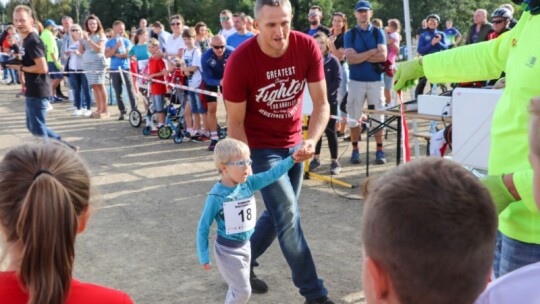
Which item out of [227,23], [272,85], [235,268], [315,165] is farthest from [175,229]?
[227,23]

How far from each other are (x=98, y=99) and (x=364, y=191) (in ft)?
39.0

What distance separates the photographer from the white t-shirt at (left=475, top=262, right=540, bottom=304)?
159 centimetres

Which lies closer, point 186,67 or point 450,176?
point 450,176

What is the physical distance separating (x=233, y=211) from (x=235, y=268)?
1.07ft

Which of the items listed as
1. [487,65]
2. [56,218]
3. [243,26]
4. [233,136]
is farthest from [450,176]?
[243,26]

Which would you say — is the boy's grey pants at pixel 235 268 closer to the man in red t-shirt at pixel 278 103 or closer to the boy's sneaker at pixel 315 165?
the man in red t-shirt at pixel 278 103

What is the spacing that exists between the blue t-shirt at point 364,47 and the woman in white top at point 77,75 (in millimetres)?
6657

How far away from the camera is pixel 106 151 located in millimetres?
9242

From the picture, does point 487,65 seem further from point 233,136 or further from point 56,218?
point 56,218

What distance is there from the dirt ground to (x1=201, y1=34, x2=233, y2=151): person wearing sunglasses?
413 mm

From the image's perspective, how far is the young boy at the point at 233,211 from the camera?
10.9 ft

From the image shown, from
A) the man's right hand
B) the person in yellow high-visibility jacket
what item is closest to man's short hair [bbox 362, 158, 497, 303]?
the person in yellow high-visibility jacket

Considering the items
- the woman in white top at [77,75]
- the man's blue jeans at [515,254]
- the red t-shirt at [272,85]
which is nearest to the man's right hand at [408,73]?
the red t-shirt at [272,85]

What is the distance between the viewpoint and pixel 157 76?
1032cm
